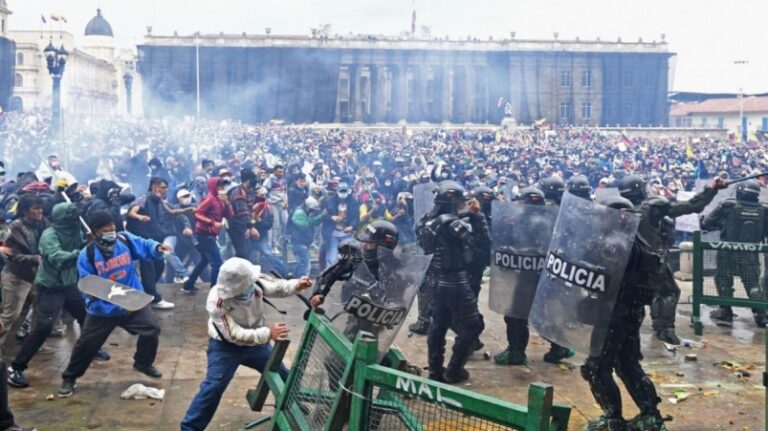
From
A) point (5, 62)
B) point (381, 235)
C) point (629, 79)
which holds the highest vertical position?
point (5, 62)

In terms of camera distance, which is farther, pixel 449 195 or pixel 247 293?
pixel 449 195

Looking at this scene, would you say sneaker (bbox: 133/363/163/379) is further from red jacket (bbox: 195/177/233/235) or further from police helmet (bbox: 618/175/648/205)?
police helmet (bbox: 618/175/648/205)

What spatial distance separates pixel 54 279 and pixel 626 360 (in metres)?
4.53

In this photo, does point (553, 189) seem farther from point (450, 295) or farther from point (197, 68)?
point (197, 68)

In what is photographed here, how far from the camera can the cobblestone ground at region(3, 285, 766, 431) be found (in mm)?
5984

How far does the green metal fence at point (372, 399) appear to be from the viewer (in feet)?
10.2

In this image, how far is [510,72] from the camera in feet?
240

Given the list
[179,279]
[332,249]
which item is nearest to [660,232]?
[332,249]

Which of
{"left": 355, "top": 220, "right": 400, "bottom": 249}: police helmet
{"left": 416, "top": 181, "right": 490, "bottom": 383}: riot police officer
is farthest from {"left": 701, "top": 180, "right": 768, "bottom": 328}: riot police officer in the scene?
{"left": 355, "top": 220, "right": 400, "bottom": 249}: police helmet

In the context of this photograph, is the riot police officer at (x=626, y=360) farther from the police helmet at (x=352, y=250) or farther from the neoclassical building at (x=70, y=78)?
the neoclassical building at (x=70, y=78)

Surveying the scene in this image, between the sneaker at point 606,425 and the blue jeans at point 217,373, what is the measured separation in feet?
6.95

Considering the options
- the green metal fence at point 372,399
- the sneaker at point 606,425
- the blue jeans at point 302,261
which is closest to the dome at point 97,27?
the blue jeans at point 302,261

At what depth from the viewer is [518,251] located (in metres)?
7.06

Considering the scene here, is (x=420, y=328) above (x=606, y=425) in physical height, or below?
below
